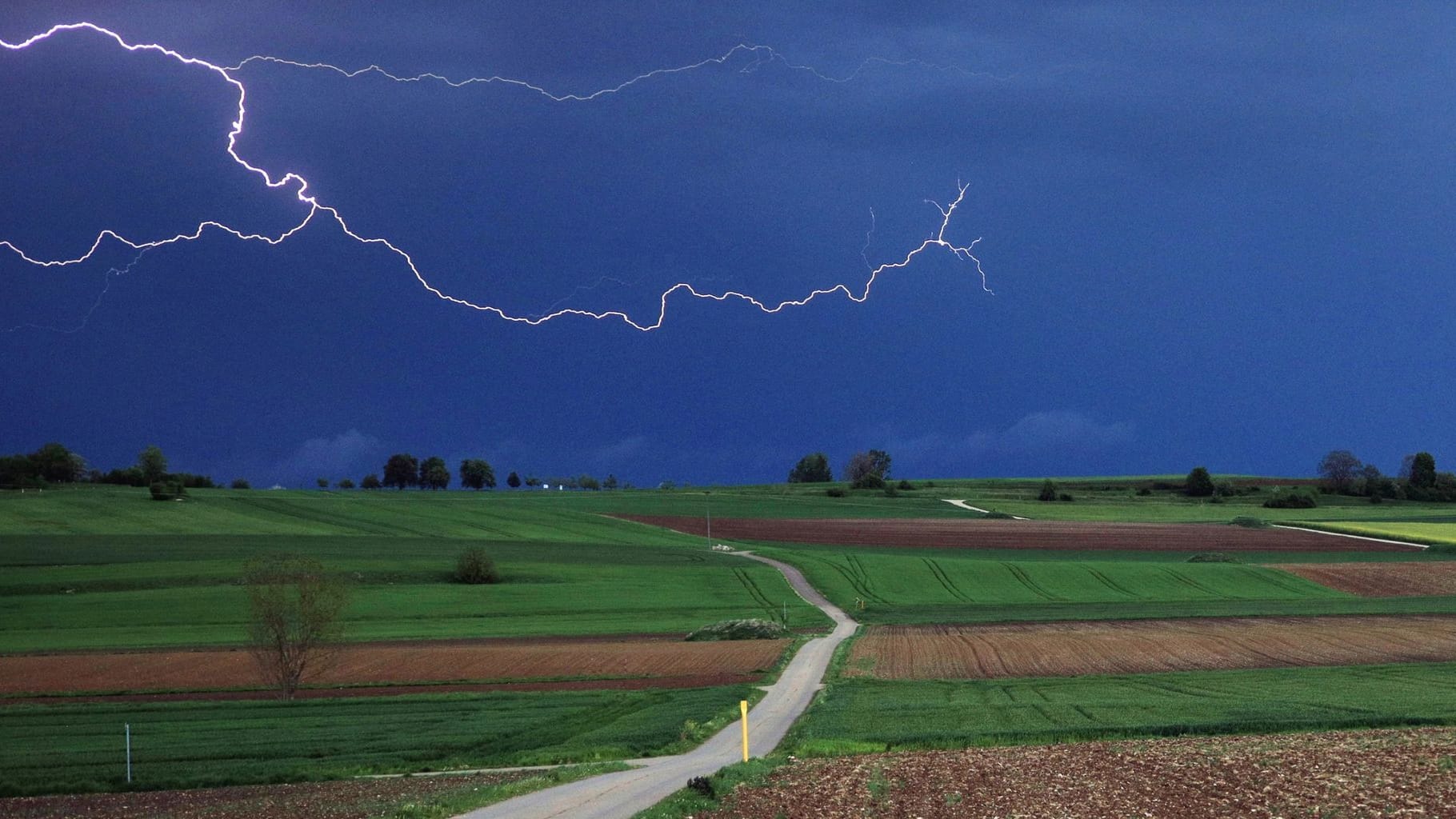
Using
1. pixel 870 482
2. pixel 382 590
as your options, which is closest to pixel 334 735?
pixel 382 590

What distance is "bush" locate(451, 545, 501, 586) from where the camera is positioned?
72125 mm

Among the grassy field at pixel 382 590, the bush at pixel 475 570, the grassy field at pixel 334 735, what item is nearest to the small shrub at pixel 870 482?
the grassy field at pixel 382 590

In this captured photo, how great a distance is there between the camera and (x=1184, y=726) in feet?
76.5

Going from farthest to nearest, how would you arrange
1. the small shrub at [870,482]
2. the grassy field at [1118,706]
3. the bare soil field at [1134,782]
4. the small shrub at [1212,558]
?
1. the small shrub at [870,482]
2. the small shrub at [1212,558]
3. the grassy field at [1118,706]
4. the bare soil field at [1134,782]

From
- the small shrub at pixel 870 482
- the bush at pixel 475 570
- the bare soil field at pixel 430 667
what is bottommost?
the bare soil field at pixel 430 667

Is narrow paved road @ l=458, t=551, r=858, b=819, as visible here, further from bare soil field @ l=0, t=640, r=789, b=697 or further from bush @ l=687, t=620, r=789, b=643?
bush @ l=687, t=620, r=789, b=643

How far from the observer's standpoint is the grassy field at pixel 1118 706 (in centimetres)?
2350

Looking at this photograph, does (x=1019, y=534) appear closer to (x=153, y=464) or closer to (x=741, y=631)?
(x=741, y=631)

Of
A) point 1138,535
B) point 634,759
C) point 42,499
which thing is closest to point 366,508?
point 42,499

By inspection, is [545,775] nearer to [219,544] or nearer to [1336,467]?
[219,544]

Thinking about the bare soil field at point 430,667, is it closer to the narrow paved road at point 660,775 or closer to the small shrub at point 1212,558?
the narrow paved road at point 660,775

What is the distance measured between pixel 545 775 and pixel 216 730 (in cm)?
1242

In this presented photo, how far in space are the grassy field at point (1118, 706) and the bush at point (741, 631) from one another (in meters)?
14.8

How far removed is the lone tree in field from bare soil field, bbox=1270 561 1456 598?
2245 inches
